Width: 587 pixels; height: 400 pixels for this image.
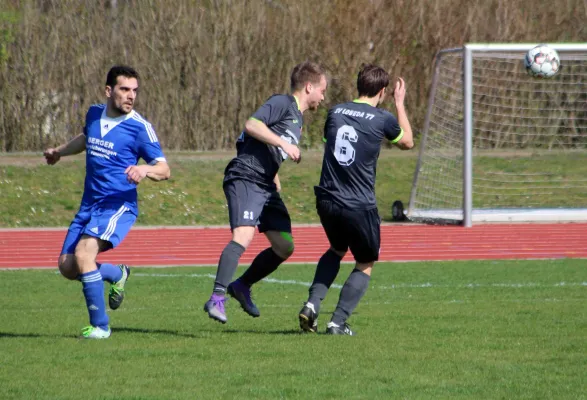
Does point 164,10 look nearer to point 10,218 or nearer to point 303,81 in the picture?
point 10,218

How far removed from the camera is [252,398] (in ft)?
17.3

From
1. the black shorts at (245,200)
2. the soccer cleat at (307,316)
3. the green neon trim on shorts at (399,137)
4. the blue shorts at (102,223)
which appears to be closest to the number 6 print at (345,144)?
Answer: the green neon trim on shorts at (399,137)

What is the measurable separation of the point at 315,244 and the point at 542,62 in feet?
16.5

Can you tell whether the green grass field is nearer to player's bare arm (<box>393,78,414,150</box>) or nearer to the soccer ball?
player's bare arm (<box>393,78,414,150</box>)

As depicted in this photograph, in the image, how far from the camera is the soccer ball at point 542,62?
1733 centimetres

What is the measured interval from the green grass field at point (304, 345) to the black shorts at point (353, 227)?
58cm

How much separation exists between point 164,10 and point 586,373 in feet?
65.4

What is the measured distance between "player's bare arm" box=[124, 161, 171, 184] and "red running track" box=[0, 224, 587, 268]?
5644mm

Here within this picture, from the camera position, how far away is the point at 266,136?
746cm

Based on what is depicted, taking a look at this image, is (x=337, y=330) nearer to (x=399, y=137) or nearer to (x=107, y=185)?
(x=399, y=137)

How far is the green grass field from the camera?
18.2 feet

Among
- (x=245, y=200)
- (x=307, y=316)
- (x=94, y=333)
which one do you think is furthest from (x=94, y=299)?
(x=307, y=316)

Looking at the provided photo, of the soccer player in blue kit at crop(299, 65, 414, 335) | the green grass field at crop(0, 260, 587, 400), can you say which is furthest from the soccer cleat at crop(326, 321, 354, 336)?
the green grass field at crop(0, 260, 587, 400)

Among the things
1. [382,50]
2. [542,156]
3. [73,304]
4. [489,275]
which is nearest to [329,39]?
[382,50]
